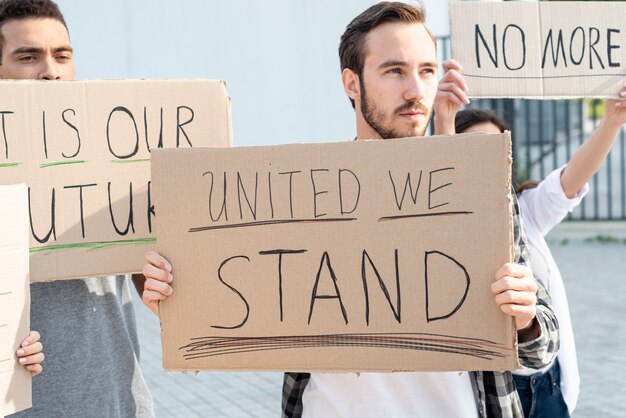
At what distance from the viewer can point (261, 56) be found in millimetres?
7055

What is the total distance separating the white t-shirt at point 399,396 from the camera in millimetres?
1952

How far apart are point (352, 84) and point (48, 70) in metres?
0.82

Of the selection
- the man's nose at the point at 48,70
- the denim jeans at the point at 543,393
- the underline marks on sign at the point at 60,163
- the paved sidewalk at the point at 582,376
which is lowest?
the paved sidewalk at the point at 582,376

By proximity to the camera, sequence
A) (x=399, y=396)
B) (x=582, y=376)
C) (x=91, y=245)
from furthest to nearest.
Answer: (x=582, y=376) → (x=91, y=245) → (x=399, y=396)

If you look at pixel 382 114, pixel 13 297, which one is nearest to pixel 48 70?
pixel 13 297

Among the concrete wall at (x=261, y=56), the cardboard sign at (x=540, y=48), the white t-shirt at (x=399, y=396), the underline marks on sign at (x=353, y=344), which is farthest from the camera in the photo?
the concrete wall at (x=261, y=56)

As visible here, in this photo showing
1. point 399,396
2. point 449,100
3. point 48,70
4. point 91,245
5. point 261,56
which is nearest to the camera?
point 399,396

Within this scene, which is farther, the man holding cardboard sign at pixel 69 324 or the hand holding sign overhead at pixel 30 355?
the man holding cardboard sign at pixel 69 324

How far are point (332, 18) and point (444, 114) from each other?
15.2 ft

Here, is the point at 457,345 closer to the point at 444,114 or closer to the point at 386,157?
the point at 386,157

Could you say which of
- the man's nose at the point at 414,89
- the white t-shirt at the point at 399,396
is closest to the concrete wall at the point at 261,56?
the man's nose at the point at 414,89

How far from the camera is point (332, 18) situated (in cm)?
696

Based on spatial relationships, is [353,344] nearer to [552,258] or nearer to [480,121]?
[552,258]

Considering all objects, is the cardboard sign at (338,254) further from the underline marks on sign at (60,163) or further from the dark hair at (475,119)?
the dark hair at (475,119)
